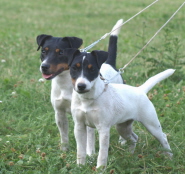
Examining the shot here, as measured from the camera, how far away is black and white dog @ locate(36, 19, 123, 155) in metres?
5.12

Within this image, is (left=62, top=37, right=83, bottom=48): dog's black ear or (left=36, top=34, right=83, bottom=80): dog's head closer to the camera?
(left=36, top=34, right=83, bottom=80): dog's head

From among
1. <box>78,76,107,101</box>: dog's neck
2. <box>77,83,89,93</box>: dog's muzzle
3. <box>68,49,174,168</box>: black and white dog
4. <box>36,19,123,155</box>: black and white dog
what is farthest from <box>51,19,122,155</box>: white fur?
<box>77,83,89,93</box>: dog's muzzle

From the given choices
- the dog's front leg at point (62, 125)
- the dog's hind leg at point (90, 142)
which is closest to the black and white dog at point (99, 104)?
the dog's hind leg at point (90, 142)

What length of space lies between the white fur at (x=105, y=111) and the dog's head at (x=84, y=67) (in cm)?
16

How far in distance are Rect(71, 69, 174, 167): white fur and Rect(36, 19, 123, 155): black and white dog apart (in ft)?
1.69

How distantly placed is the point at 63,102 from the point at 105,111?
927mm

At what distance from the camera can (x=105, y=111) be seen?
4.69 metres

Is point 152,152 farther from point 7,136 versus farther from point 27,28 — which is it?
point 27,28

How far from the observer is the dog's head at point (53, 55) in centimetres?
509

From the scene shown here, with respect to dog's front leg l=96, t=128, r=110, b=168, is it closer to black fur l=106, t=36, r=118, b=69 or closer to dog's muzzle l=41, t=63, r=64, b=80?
dog's muzzle l=41, t=63, r=64, b=80

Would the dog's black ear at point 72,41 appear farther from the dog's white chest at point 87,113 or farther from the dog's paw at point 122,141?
the dog's paw at point 122,141

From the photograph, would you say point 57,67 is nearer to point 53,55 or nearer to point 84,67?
point 53,55

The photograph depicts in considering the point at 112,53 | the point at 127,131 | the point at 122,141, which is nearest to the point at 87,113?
the point at 127,131

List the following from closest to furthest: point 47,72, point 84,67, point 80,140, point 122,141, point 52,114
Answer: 1. point 84,67
2. point 80,140
3. point 47,72
4. point 122,141
5. point 52,114
